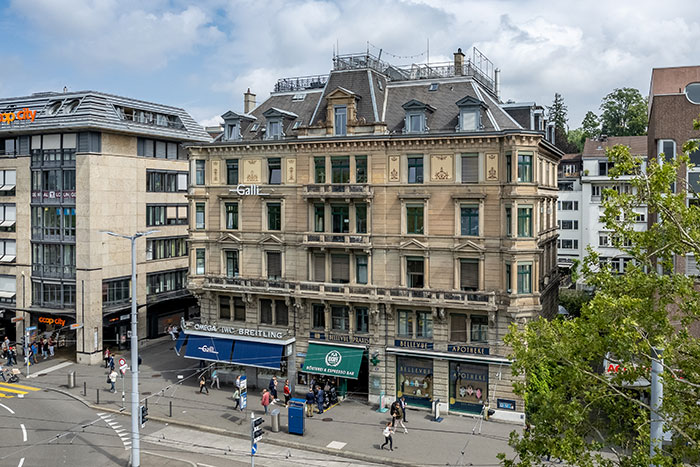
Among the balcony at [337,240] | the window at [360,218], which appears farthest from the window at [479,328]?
the window at [360,218]

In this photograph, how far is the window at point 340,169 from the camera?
41.9 meters

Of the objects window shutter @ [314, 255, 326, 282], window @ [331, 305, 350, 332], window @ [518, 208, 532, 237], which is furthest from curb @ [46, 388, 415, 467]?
window @ [518, 208, 532, 237]

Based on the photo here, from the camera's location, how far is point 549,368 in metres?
37.1

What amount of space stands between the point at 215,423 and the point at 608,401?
25894mm

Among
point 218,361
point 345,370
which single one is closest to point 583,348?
point 345,370

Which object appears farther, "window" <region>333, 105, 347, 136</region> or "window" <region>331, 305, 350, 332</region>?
"window" <region>331, 305, 350, 332</region>

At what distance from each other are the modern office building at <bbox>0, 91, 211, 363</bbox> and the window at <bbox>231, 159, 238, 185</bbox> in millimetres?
13560

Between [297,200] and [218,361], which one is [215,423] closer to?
[218,361]

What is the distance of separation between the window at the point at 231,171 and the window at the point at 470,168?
17.1 meters

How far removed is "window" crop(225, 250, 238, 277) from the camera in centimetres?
4566

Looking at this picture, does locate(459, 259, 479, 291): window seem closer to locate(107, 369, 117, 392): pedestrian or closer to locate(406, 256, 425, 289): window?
locate(406, 256, 425, 289): window

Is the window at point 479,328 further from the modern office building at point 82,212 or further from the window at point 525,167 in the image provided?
the modern office building at point 82,212

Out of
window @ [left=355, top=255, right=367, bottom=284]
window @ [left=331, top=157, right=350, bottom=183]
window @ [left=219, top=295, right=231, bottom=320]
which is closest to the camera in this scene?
window @ [left=355, top=255, right=367, bottom=284]

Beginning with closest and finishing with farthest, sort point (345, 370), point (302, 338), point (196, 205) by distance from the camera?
point (345, 370) < point (302, 338) < point (196, 205)
